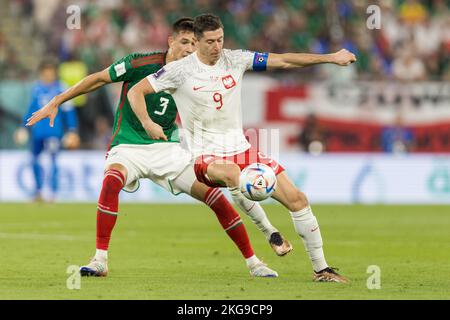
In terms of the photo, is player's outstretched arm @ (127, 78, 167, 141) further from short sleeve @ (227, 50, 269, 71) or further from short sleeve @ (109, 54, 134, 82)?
short sleeve @ (227, 50, 269, 71)

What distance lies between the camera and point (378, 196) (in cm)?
2297

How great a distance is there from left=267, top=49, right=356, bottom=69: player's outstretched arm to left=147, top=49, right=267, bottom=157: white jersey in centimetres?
11

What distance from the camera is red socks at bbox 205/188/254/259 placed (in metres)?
10.7

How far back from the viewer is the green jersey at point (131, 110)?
35.9 ft

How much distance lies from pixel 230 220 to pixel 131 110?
1512mm

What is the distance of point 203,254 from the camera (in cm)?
1286

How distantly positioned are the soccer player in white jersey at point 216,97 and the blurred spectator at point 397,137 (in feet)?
48.9

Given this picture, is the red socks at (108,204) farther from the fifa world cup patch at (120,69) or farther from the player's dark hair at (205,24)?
the player's dark hair at (205,24)

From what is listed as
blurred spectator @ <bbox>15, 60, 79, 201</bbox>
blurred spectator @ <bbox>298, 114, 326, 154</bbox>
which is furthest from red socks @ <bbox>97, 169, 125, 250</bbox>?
blurred spectator @ <bbox>298, 114, 326, 154</bbox>

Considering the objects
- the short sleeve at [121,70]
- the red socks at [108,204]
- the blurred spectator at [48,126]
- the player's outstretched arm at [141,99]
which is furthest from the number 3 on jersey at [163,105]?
the blurred spectator at [48,126]

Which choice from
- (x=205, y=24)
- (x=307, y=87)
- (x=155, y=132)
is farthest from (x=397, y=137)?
(x=155, y=132)

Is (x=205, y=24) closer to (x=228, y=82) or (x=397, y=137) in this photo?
(x=228, y=82)

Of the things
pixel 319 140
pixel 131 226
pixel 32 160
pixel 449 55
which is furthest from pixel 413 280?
pixel 449 55
